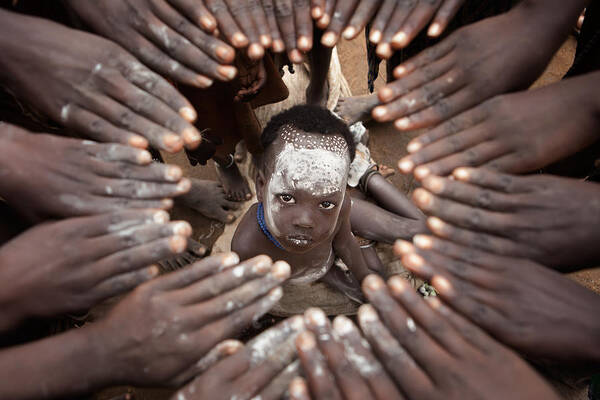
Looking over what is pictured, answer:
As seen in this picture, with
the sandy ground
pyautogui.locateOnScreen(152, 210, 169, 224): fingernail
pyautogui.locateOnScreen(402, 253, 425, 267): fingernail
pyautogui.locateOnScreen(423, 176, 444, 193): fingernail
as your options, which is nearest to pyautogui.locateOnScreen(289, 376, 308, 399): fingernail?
pyautogui.locateOnScreen(402, 253, 425, 267): fingernail

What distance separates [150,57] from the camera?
4.33 feet

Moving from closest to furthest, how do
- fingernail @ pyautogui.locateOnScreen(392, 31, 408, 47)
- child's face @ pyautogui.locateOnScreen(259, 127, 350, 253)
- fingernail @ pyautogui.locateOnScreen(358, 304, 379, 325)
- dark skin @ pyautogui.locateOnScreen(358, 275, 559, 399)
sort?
dark skin @ pyautogui.locateOnScreen(358, 275, 559, 399) → fingernail @ pyautogui.locateOnScreen(358, 304, 379, 325) → fingernail @ pyautogui.locateOnScreen(392, 31, 408, 47) → child's face @ pyautogui.locateOnScreen(259, 127, 350, 253)

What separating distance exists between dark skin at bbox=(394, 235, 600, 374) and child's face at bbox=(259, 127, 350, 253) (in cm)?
45

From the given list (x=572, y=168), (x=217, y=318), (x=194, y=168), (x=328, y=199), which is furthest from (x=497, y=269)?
(x=194, y=168)

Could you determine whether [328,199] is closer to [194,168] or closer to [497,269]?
[497,269]

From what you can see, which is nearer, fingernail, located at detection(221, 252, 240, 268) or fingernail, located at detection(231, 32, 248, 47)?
fingernail, located at detection(221, 252, 240, 268)

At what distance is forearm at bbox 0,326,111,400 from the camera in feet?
3.46

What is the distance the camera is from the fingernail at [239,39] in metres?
1.32

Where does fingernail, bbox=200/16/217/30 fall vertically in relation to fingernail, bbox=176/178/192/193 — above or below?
above

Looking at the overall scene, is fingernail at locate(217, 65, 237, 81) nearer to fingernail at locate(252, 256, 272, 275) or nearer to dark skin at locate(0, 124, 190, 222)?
dark skin at locate(0, 124, 190, 222)

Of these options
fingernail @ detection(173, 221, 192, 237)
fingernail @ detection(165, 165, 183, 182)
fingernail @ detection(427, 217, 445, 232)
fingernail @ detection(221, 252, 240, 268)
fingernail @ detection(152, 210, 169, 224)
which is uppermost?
fingernail @ detection(165, 165, 183, 182)

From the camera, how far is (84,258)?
1146 mm

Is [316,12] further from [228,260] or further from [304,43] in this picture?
[228,260]

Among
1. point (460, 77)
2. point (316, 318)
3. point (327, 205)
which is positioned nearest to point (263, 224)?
point (327, 205)
